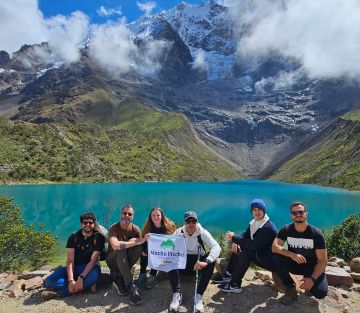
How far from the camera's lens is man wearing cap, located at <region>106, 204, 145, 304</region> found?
43.0 feet

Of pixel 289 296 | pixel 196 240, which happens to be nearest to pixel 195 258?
pixel 196 240

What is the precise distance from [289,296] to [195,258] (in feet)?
10.3

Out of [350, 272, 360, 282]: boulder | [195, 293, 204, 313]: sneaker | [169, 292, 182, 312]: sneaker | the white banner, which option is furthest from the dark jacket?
[350, 272, 360, 282]: boulder

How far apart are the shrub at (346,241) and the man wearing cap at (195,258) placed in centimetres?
1138

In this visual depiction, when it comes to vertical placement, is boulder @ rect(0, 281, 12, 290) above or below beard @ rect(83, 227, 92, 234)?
below

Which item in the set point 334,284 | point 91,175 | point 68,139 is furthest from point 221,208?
point 68,139

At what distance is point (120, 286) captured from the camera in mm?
13148

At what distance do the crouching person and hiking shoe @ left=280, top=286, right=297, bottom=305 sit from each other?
6.02 meters

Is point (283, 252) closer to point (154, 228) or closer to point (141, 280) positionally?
point (154, 228)

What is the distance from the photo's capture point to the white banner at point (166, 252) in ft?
42.6

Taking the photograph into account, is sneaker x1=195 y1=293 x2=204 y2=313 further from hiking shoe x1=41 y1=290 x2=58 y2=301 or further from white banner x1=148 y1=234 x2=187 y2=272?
hiking shoe x1=41 y1=290 x2=58 y2=301

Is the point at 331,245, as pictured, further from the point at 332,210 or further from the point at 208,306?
the point at 332,210

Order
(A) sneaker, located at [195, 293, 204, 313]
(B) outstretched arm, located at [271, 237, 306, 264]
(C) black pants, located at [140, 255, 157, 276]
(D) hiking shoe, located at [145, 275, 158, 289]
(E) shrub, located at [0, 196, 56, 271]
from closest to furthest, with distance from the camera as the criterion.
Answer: (A) sneaker, located at [195, 293, 204, 313], (B) outstretched arm, located at [271, 237, 306, 264], (D) hiking shoe, located at [145, 275, 158, 289], (C) black pants, located at [140, 255, 157, 276], (E) shrub, located at [0, 196, 56, 271]

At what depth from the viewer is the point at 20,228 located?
67.6 feet
